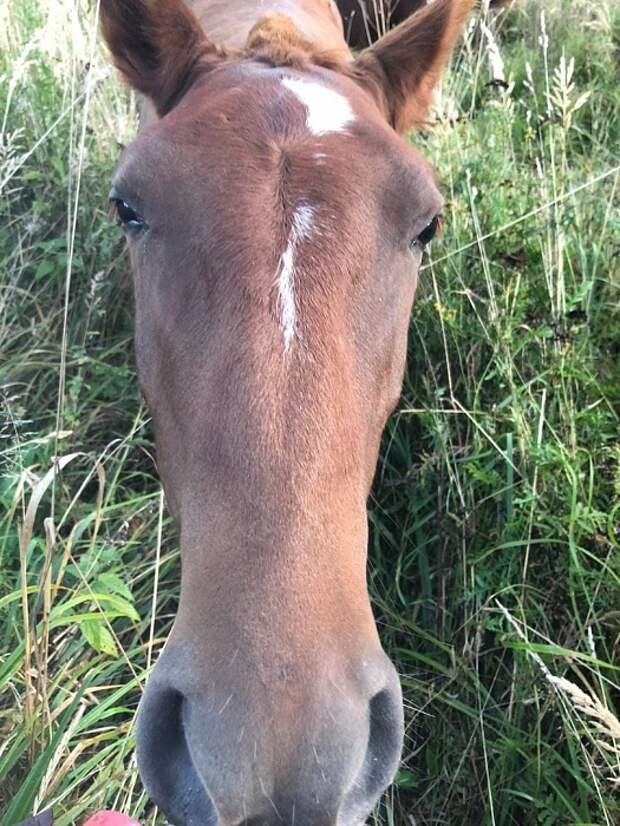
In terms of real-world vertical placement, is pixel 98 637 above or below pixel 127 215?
below

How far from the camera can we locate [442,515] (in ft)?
9.50

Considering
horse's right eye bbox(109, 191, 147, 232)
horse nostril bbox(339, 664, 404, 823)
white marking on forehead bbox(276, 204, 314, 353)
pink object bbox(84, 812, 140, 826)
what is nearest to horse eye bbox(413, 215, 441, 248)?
white marking on forehead bbox(276, 204, 314, 353)

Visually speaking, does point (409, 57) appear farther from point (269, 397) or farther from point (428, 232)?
point (269, 397)

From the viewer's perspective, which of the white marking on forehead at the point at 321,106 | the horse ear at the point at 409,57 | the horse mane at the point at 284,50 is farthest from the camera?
the horse ear at the point at 409,57

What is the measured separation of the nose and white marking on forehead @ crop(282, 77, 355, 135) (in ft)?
4.35

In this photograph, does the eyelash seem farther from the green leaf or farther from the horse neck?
the horse neck

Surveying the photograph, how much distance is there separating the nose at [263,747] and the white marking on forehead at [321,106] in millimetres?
1326

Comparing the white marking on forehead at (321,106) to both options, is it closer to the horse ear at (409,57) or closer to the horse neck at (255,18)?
the horse ear at (409,57)

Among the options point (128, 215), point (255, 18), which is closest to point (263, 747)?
point (128, 215)

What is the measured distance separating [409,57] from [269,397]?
171cm

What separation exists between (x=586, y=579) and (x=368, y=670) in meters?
1.49

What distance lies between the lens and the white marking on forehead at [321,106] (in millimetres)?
1978

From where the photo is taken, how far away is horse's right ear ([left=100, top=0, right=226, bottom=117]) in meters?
2.39

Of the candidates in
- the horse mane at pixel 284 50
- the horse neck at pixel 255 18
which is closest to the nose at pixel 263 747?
the horse mane at pixel 284 50
